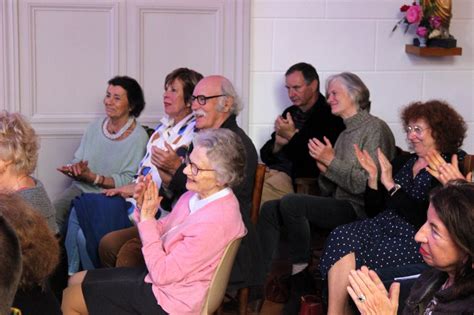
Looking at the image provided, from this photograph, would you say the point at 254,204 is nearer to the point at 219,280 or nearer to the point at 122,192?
the point at 219,280

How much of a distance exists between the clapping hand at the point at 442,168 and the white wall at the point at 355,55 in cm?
182

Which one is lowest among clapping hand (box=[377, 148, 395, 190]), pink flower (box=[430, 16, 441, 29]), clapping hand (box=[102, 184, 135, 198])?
clapping hand (box=[102, 184, 135, 198])

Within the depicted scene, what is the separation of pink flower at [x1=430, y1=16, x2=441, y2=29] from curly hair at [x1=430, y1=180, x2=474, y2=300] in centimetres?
283

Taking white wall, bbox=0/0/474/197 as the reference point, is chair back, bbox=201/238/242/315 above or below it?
below

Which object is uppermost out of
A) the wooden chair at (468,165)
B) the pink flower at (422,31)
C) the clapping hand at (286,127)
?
the pink flower at (422,31)

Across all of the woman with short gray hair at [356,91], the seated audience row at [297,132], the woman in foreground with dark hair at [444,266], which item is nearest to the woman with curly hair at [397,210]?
the woman with short gray hair at [356,91]

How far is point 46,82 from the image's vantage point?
5148mm

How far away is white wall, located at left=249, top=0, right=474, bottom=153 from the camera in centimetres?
527

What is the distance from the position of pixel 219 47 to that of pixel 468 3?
157cm

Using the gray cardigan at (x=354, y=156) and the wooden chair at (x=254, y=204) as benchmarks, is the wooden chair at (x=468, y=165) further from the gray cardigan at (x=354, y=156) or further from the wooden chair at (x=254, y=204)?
the wooden chair at (x=254, y=204)

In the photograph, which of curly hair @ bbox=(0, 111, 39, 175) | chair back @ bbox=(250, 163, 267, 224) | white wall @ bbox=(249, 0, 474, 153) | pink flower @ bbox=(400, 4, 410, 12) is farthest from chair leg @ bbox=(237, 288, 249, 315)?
pink flower @ bbox=(400, 4, 410, 12)

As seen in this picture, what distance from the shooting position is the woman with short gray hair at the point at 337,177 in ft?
14.0

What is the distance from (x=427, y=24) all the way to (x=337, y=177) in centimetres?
146

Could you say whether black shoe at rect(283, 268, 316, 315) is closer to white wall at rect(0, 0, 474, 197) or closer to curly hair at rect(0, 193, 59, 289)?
white wall at rect(0, 0, 474, 197)
